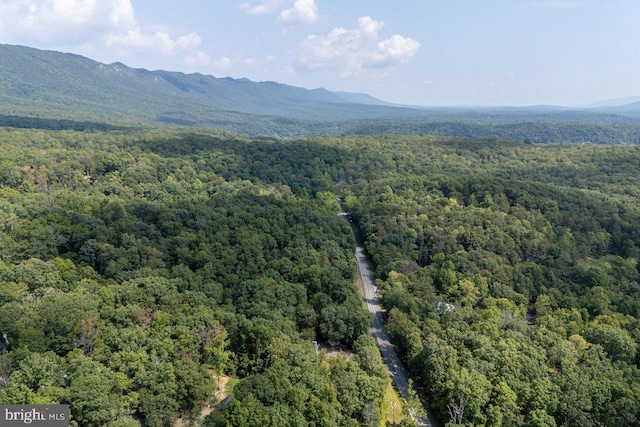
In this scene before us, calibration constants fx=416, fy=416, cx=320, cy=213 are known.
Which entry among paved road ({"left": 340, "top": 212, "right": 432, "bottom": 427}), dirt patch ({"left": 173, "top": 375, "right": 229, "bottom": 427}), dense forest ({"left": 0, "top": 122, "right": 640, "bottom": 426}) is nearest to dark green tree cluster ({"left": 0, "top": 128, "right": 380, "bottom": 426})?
dense forest ({"left": 0, "top": 122, "right": 640, "bottom": 426})

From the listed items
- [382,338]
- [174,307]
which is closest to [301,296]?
[382,338]

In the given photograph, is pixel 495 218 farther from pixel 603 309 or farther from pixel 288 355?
pixel 288 355

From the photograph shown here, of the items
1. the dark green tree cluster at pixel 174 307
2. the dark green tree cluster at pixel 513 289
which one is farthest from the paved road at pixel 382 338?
the dark green tree cluster at pixel 174 307

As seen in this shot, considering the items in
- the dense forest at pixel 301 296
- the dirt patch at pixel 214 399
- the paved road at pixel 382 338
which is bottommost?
the paved road at pixel 382 338

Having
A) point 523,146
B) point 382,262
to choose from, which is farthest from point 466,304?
point 523,146

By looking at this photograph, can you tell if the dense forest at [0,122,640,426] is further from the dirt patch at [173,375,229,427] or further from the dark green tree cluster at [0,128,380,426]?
the dirt patch at [173,375,229,427]

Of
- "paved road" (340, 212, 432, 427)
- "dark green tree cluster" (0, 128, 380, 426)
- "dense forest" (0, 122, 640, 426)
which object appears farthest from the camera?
"paved road" (340, 212, 432, 427)

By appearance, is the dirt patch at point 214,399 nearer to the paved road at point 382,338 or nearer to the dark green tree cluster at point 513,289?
the paved road at point 382,338
